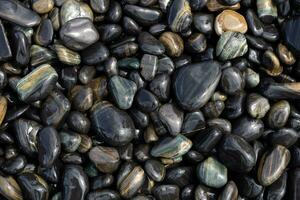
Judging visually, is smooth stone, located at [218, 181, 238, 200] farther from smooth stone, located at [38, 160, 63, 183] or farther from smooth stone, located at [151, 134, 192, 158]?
smooth stone, located at [38, 160, 63, 183]

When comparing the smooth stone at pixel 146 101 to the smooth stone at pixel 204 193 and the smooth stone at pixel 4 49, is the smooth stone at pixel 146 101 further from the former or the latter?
the smooth stone at pixel 4 49

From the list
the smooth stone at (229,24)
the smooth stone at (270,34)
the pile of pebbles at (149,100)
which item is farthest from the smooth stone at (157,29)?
the smooth stone at (270,34)

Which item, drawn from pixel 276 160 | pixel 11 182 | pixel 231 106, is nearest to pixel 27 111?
pixel 11 182

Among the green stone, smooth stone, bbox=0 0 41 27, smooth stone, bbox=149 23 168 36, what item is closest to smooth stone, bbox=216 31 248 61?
smooth stone, bbox=149 23 168 36

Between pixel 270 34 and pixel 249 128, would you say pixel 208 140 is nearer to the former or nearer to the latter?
pixel 249 128

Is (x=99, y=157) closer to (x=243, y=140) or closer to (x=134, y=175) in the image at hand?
(x=134, y=175)

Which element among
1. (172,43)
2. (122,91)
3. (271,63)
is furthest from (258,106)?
(122,91)
